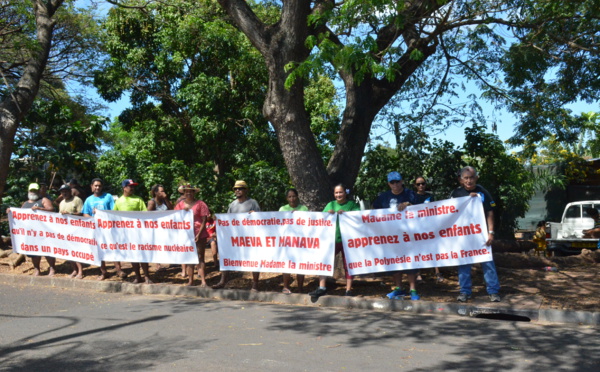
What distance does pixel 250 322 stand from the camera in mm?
7426

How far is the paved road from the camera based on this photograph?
216 inches

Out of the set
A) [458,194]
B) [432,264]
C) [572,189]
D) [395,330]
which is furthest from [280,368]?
[572,189]

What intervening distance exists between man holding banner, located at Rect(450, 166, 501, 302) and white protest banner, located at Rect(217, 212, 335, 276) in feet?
6.12

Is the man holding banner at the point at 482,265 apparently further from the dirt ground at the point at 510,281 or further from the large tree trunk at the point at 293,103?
the large tree trunk at the point at 293,103

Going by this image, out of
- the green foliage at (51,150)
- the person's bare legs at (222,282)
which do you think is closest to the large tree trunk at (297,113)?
the person's bare legs at (222,282)

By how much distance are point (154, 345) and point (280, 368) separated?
1573 millimetres

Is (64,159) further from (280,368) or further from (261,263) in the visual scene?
(280,368)

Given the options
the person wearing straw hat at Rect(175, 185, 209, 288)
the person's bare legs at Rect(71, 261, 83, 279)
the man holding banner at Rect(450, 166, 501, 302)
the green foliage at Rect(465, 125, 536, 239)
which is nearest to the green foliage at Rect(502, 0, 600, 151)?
the green foliage at Rect(465, 125, 536, 239)

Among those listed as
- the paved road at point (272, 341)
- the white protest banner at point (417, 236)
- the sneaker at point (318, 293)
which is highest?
the white protest banner at point (417, 236)

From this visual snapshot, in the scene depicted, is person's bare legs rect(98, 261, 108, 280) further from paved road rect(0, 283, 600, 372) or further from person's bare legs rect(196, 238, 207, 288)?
paved road rect(0, 283, 600, 372)

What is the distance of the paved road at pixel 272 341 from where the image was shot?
18.0 feet

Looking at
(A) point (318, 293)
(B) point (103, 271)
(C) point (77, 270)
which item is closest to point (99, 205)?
(B) point (103, 271)

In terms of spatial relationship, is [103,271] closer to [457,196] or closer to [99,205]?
[99,205]

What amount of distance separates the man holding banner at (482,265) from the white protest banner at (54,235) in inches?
256
